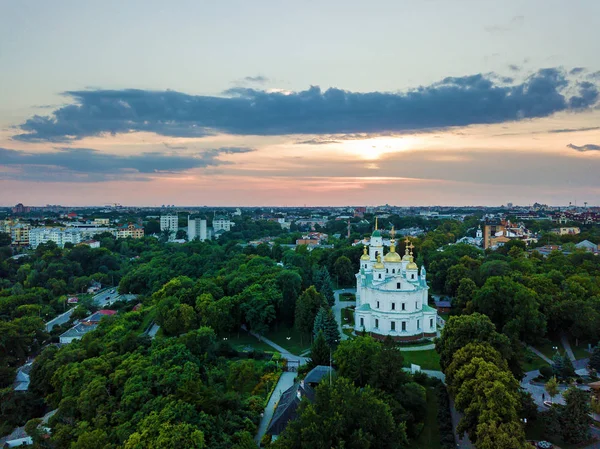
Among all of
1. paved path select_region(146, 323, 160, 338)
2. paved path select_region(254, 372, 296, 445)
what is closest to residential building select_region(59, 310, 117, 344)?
paved path select_region(146, 323, 160, 338)

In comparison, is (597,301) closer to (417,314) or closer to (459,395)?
(417,314)

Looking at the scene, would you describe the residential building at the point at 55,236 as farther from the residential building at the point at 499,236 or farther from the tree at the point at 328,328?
the tree at the point at 328,328

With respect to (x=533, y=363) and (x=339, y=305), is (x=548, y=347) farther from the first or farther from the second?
(x=339, y=305)

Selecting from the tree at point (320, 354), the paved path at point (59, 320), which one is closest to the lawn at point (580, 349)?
the tree at point (320, 354)

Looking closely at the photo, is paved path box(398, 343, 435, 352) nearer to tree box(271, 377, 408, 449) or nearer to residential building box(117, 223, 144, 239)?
tree box(271, 377, 408, 449)

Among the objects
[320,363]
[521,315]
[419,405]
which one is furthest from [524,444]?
[521,315]

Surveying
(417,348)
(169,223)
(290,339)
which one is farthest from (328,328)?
(169,223)
